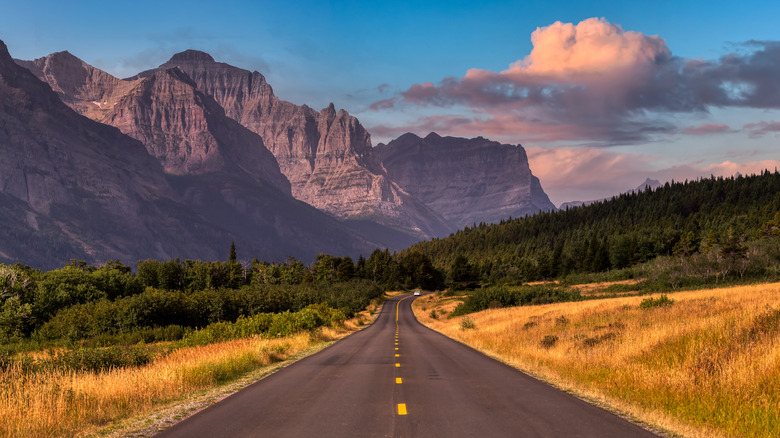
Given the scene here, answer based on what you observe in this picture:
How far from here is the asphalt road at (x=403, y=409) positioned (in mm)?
10289

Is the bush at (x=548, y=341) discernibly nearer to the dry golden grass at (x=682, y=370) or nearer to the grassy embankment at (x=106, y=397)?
the dry golden grass at (x=682, y=370)

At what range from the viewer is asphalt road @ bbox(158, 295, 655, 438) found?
33.8 ft

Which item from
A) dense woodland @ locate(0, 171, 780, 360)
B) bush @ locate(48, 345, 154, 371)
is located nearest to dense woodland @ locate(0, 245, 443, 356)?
dense woodland @ locate(0, 171, 780, 360)

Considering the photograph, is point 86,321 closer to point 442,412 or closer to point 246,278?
point 442,412

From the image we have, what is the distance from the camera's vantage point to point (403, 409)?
1237cm

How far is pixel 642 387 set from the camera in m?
14.4

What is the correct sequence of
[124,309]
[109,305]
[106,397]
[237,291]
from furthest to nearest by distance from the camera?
[237,291] < [109,305] < [124,309] < [106,397]

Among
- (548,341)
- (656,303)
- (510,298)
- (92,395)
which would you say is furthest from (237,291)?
(92,395)

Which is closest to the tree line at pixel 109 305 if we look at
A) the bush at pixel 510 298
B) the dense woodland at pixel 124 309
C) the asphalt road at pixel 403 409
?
the dense woodland at pixel 124 309

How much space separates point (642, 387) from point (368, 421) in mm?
7888

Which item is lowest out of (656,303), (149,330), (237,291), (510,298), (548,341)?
(149,330)

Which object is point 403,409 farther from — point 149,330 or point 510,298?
point 149,330

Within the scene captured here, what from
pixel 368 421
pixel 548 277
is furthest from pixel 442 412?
pixel 548 277

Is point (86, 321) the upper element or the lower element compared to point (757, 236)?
lower
